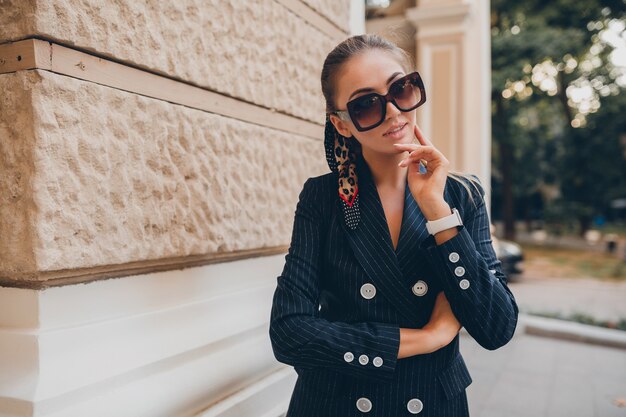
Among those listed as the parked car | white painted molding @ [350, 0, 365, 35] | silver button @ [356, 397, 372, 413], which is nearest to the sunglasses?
silver button @ [356, 397, 372, 413]

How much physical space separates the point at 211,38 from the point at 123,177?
646 millimetres

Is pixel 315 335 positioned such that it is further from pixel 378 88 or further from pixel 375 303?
pixel 378 88

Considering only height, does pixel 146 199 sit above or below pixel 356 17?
below

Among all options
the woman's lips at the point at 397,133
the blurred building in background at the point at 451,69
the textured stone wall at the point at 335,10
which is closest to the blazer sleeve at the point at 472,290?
the woman's lips at the point at 397,133

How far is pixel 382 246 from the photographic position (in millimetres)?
1454

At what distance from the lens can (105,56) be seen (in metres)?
1.45

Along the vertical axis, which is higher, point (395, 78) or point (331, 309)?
point (395, 78)

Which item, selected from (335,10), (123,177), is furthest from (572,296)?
(123,177)

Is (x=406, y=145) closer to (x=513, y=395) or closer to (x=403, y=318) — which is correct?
(x=403, y=318)

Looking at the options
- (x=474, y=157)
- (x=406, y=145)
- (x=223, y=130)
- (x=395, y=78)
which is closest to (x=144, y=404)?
(x=223, y=130)

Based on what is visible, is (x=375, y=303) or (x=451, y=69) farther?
(x=451, y=69)

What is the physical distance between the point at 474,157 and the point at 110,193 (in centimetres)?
600

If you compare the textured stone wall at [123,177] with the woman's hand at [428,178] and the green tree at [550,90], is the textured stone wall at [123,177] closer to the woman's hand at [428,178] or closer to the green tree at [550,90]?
the woman's hand at [428,178]

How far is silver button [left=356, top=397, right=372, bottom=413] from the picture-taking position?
1.40 m
